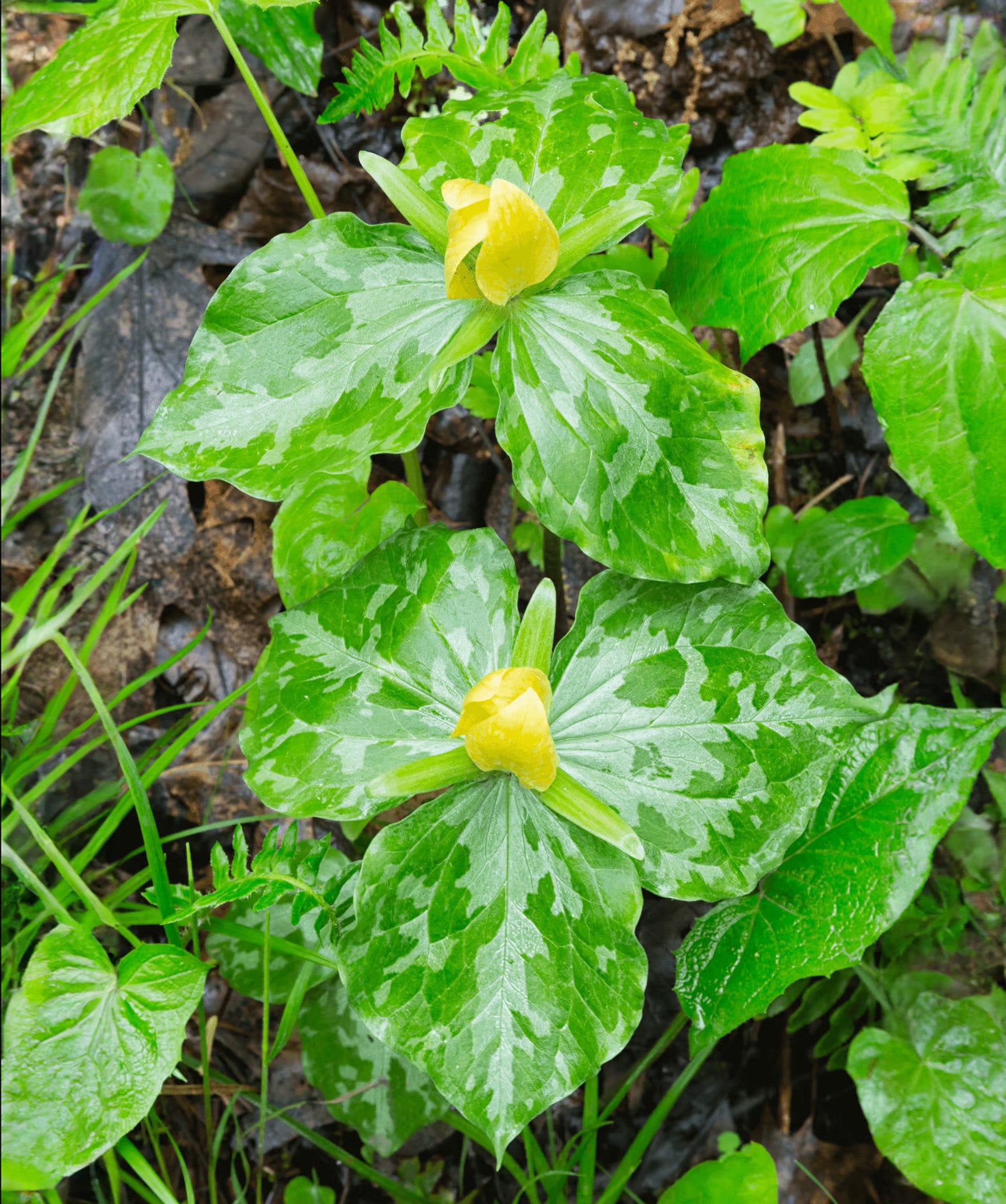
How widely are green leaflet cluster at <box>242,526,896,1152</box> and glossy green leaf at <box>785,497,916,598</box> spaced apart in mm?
446

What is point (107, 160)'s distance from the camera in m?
1.91

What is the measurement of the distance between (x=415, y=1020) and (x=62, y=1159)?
406 mm

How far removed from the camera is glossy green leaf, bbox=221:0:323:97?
154 centimetres

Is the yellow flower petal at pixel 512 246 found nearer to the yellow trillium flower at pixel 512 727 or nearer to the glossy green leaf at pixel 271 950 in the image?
the yellow trillium flower at pixel 512 727

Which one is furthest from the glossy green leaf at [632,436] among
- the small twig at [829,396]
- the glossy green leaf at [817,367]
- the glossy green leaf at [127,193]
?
the glossy green leaf at [127,193]

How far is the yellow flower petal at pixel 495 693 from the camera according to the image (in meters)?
0.93

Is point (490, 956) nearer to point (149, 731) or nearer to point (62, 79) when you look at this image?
point (149, 731)

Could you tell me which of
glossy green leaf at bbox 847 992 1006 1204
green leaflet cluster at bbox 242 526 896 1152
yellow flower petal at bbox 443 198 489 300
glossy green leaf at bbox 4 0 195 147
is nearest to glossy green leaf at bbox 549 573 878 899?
green leaflet cluster at bbox 242 526 896 1152

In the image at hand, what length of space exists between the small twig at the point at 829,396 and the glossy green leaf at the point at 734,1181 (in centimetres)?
123

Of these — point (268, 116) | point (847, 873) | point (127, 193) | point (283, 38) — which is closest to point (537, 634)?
point (847, 873)

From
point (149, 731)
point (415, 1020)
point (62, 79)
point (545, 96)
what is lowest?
point (149, 731)

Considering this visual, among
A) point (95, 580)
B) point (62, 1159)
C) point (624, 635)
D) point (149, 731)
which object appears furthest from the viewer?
point (149, 731)

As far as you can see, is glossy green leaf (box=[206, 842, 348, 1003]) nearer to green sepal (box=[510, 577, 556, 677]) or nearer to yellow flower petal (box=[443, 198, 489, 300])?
green sepal (box=[510, 577, 556, 677])

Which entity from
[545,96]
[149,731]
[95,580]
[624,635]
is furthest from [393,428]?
[149,731]
